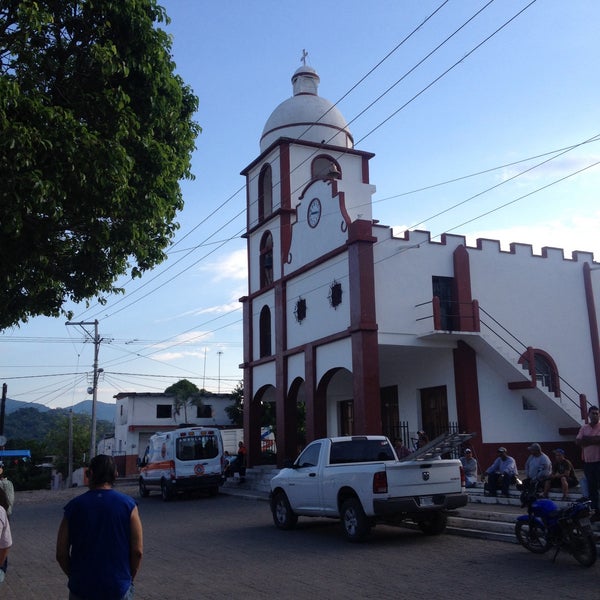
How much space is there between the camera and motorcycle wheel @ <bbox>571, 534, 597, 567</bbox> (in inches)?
360

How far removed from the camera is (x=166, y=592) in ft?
29.0

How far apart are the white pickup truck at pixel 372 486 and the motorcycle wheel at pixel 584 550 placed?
9.21 feet

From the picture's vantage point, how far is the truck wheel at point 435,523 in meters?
12.3

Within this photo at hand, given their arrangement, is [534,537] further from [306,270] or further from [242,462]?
[242,462]

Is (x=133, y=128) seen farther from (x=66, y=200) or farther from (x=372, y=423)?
(x=372, y=423)

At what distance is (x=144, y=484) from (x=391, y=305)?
12.1 meters

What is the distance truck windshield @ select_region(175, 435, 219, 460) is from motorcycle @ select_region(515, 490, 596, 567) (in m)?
15.6

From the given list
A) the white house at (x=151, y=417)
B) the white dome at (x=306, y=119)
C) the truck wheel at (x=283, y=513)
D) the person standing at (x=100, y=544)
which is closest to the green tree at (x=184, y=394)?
the white house at (x=151, y=417)

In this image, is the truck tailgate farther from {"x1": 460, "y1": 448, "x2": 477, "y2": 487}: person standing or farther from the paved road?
{"x1": 460, "y1": 448, "x2": 477, "y2": 487}: person standing

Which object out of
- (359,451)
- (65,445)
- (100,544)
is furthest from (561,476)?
(65,445)

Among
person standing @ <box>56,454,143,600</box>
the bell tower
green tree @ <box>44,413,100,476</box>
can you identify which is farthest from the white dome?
green tree @ <box>44,413,100,476</box>

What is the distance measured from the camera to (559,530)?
31.1 ft

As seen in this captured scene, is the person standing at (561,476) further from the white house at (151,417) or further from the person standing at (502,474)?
the white house at (151,417)

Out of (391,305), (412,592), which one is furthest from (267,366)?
(412,592)
